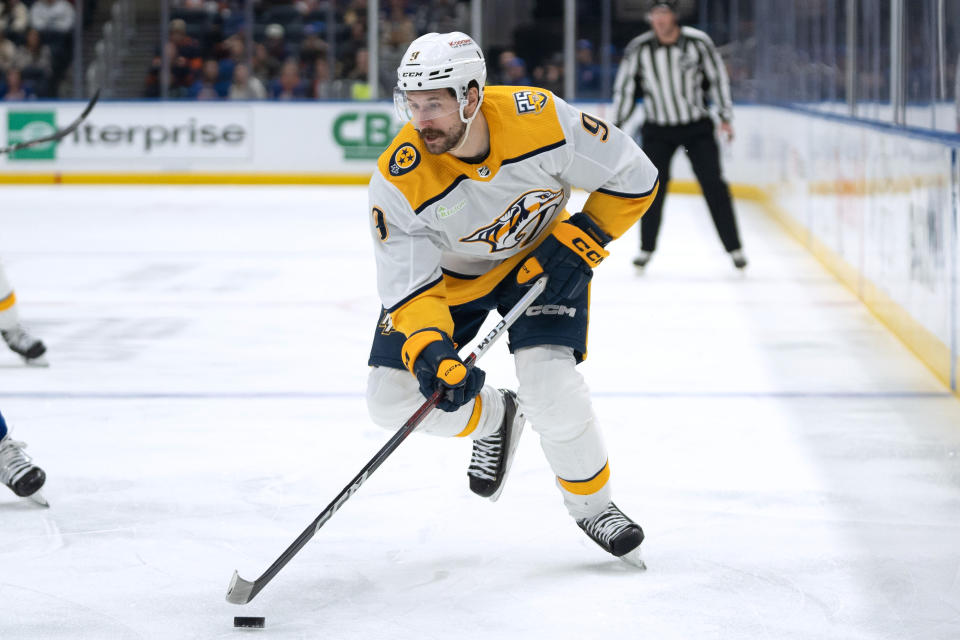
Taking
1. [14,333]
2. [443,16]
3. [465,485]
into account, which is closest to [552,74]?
[443,16]

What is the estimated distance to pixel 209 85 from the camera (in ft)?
39.7

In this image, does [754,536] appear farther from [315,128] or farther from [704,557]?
[315,128]

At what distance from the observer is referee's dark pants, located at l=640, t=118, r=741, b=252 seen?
6645mm

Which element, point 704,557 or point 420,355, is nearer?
point 420,355

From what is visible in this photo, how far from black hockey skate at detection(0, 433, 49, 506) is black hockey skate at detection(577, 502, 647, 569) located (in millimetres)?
1167

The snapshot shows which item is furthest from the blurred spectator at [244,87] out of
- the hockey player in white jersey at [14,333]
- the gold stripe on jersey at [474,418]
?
the gold stripe on jersey at [474,418]

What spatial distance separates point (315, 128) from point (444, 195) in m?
9.64

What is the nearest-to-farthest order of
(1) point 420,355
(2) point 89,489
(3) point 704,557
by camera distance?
(1) point 420,355
(3) point 704,557
(2) point 89,489

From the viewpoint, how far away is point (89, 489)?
3127 mm

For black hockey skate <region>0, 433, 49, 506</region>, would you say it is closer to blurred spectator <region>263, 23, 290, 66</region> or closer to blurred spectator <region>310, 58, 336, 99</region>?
blurred spectator <region>310, 58, 336, 99</region>

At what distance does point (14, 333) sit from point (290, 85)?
25.5 feet

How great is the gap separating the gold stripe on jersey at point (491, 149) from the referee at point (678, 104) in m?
4.13

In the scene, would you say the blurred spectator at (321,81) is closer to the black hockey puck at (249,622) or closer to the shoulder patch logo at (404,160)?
the shoulder patch logo at (404,160)

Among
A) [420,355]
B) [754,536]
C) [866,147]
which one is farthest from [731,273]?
[420,355]
